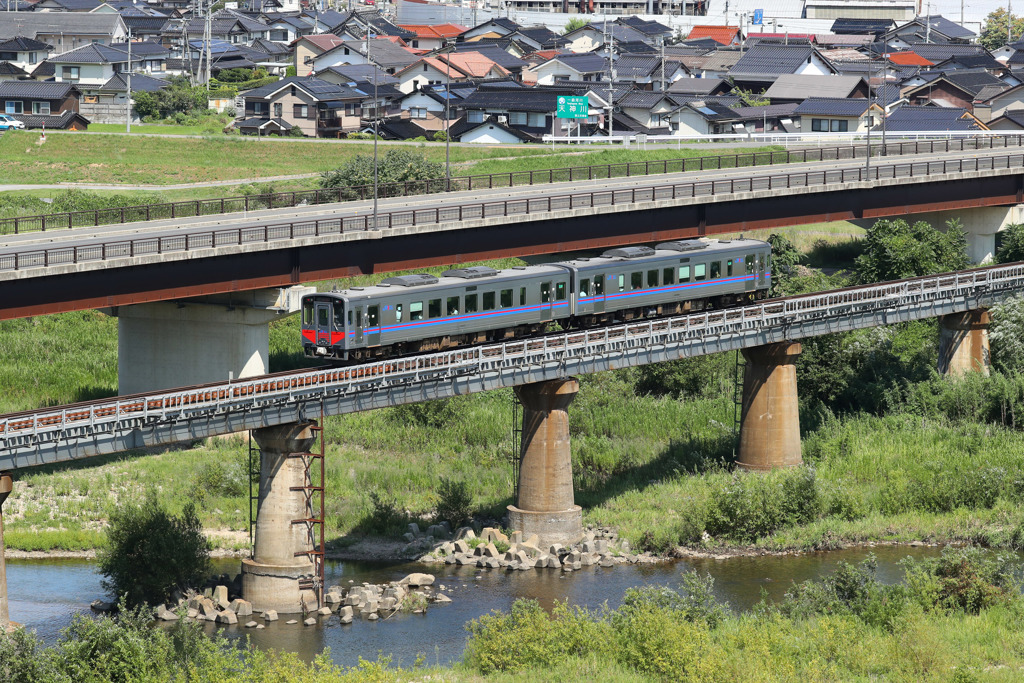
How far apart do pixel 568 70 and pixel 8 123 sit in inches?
2356

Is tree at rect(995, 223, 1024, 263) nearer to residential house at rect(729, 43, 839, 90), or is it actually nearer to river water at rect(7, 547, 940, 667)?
river water at rect(7, 547, 940, 667)

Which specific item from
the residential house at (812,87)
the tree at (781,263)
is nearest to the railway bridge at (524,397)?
the tree at (781,263)

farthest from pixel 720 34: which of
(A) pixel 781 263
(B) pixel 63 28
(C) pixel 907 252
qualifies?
(C) pixel 907 252

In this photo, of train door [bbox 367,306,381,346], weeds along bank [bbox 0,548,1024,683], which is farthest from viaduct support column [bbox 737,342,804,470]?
train door [bbox 367,306,381,346]

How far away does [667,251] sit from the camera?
197 feet

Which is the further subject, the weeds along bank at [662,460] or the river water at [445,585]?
the weeds along bank at [662,460]

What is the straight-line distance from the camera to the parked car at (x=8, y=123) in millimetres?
117463

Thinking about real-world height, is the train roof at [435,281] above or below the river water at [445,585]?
above

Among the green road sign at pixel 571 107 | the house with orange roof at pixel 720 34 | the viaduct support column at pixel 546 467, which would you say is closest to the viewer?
the viaduct support column at pixel 546 467

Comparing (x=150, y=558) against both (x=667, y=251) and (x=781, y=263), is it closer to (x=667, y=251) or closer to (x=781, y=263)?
(x=667, y=251)

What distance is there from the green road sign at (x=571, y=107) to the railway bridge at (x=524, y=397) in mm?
58992

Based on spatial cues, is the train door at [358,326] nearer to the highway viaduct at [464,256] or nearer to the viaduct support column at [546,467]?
the highway viaduct at [464,256]

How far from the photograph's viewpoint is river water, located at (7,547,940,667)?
143ft

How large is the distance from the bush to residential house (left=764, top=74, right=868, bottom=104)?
3452 inches
